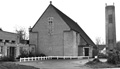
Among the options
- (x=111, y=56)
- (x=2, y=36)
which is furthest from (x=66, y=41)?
(x=111, y=56)

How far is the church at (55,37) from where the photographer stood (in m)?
50.8

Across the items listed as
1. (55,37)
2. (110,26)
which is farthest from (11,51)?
(110,26)

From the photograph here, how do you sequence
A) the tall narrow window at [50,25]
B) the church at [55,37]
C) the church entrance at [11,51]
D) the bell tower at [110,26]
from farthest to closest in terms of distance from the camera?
the bell tower at [110,26], the tall narrow window at [50,25], the church at [55,37], the church entrance at [11,51]

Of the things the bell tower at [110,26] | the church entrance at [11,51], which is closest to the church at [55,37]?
the church entrance at [11,51]

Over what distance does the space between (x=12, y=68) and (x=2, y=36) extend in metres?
28.3

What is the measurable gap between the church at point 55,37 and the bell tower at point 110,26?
23932 millimetres

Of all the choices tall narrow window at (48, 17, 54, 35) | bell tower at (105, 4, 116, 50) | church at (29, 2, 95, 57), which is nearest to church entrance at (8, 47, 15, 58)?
church at (29, 2, 95, 57)

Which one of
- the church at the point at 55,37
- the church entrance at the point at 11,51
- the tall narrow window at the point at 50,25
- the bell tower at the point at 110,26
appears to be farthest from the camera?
the bell tower at the point at 110,26

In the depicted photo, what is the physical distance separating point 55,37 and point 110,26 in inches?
1244

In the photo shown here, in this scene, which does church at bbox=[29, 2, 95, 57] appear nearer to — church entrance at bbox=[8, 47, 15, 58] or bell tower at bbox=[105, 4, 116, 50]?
church entrance at bbox=[8, 47, 15, 58]

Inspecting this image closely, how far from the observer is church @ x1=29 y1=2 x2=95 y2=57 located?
50844 mm

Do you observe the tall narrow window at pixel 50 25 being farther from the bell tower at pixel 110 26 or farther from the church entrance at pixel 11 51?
the bell tower at pixel 110 26

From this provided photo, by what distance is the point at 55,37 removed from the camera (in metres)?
52.4

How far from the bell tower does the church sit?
78.5 ft
